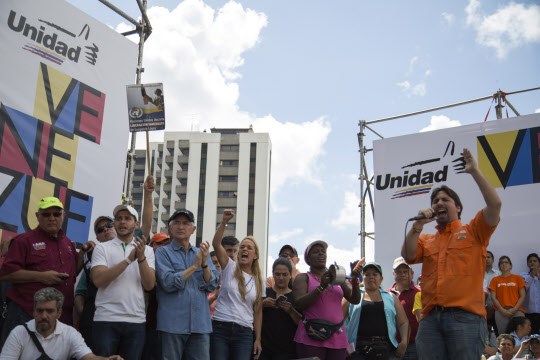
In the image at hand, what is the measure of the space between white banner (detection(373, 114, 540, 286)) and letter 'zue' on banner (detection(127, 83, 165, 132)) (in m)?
5.38

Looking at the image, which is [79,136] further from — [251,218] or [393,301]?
[251,218]

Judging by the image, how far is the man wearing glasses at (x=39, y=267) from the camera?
13.8 feet

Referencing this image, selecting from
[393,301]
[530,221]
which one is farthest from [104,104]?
[530,221]

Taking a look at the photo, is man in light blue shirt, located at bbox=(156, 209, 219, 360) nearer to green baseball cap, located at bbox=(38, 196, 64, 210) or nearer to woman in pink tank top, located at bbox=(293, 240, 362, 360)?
woman in pink tank top, located at bbox=(293, 240, 362, 360)

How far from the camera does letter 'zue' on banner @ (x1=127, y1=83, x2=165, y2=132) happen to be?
228 inches

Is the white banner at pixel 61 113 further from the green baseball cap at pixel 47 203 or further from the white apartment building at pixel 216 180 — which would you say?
the white apartment building at pixel 216 180

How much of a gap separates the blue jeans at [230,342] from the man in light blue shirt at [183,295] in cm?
25

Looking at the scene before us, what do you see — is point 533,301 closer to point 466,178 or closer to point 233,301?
point 466,178

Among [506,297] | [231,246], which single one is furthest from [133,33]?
[506,297]

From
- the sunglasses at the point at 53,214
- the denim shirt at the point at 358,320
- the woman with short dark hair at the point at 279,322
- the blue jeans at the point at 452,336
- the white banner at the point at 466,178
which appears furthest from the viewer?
the white banner at the point at 466,178

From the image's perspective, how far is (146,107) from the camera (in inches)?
229

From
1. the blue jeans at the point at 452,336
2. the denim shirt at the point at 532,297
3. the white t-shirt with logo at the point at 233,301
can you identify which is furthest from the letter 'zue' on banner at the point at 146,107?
the denim shirt at the point at 532,297

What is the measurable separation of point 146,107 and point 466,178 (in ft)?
19.9

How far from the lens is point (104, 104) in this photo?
23.0 feet
